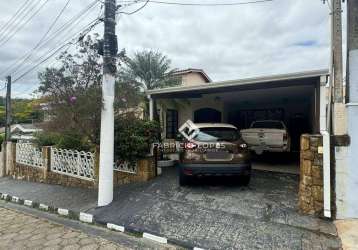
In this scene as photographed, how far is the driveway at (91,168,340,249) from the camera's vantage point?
13.0 ft

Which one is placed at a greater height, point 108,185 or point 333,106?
point 333,106

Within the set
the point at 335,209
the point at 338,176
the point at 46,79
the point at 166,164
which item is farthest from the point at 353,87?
the point at 46,79

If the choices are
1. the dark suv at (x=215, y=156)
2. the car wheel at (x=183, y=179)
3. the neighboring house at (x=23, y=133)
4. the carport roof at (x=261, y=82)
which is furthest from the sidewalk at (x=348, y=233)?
the neighboring house at (x=23, y=133)

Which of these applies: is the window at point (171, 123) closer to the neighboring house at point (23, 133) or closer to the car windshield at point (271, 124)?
the car windshield at point (271, 124)

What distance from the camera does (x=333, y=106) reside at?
15.4ft

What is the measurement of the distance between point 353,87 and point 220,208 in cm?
325

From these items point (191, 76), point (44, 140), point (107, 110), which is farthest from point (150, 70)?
point (107, 110)

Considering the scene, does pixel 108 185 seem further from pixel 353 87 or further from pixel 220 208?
pixel 353 87

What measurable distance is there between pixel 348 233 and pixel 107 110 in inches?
198

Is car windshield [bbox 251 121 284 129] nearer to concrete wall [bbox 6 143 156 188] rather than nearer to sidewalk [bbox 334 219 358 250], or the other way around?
concrete wall [bbox 6 143 156 188]

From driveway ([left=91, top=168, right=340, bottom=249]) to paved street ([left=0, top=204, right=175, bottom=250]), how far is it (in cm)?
43

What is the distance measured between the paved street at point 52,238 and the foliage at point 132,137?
7.68ft

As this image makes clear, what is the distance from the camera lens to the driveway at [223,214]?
3975 mm

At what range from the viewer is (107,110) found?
586 cm
